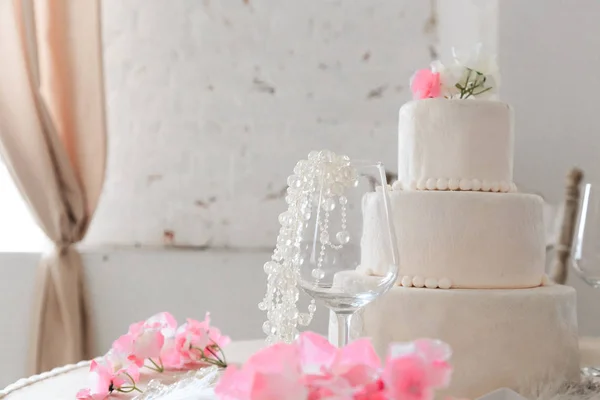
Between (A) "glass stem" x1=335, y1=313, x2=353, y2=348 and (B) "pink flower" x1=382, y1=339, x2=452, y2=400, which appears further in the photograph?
(A) "glass stem" x1=335, y1=313, x2=353, y2=348

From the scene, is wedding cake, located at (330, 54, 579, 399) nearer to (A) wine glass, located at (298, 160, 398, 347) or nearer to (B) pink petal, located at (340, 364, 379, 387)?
(A) wine glass, located at (298, 160, 398, 347)

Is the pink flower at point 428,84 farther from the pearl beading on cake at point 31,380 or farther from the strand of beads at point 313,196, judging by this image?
the pearl beading on cake at point 31,380

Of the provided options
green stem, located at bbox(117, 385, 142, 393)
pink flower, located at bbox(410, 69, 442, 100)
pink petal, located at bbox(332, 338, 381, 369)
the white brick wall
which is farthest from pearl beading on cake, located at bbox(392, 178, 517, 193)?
the white brick wall

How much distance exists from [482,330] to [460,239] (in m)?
0.15

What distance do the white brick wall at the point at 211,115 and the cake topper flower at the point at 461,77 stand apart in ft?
3.45

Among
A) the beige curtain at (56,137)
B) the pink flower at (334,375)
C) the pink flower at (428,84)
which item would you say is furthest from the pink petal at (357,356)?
the beige curtain at (56,137)

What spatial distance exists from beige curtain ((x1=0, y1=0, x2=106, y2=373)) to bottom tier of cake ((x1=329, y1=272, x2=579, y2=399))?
1300mm

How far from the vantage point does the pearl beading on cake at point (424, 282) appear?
1055mm

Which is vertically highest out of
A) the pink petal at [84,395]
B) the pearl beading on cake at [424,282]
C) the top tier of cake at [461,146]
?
the top tier of cake at [461,146]

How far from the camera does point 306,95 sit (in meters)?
2.25

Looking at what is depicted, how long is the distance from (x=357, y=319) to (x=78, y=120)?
54.1 inches

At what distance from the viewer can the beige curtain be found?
201 cm

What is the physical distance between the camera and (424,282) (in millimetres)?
1064

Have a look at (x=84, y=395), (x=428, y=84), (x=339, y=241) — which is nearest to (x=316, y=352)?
(x=339, y=241)
